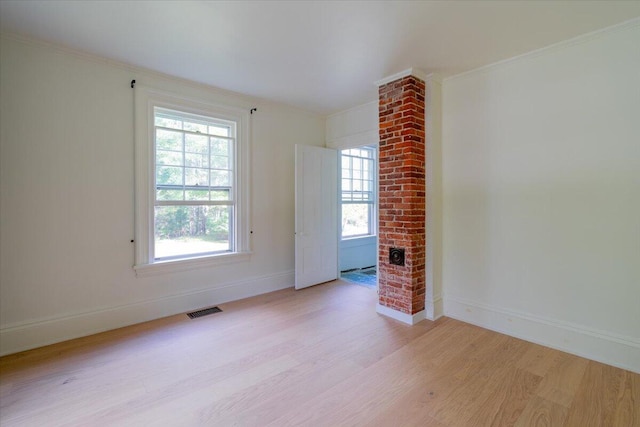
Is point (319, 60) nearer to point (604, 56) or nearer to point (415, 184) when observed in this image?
point (415, 184)

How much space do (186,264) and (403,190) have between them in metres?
2.71

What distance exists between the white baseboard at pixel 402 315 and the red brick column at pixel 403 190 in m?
0.04

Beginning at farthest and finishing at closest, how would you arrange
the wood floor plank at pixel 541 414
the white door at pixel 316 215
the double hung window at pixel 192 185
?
the white door at pixel 316 215 → the double hung window at pixel 192 185 → the wood floor plank at pixel 541 414

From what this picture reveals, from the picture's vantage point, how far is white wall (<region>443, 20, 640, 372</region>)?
2.37 meters

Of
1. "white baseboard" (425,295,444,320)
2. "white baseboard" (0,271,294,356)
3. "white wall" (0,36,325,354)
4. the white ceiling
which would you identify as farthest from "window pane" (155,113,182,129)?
"white baseboard" (425,295,444,320)

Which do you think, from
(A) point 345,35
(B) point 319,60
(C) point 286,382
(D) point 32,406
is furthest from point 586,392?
(D) point 32,406

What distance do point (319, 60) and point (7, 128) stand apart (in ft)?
9.38

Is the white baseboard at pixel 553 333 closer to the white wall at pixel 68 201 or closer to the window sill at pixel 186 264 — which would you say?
the window sill at pixel 186 264

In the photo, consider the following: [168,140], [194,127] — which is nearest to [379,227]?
[194,127]

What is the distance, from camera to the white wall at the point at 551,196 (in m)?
2.37

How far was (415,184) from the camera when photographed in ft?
10.6

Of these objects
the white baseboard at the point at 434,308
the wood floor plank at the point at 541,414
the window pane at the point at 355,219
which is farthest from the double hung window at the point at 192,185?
the wood floor plank at the point at 541,414

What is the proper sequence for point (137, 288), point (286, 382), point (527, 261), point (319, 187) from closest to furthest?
point (286, 382), point (527, 261), point (137, 288), point (319, 187)

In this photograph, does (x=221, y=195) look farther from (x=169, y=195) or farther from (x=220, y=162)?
(x=169, y=195)
